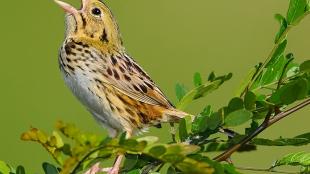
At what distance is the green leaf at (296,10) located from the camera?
107 centimetres

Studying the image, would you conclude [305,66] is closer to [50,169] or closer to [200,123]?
[200,123]

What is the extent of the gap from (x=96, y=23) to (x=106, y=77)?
160 millimetres

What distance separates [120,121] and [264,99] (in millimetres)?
908

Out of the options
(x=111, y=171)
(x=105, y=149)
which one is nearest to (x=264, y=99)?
(x=105, y=149)

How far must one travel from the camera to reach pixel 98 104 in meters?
1.90

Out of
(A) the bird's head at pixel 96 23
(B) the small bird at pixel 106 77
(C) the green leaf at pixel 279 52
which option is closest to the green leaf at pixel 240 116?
(C) the green leaf at pixel 279 52

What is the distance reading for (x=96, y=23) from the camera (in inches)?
79.9

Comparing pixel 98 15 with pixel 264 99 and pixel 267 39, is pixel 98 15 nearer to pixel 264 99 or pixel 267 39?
pixel 264 99

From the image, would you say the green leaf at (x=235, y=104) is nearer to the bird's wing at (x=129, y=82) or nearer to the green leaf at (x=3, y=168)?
the green leaf at (x=3, y=168)

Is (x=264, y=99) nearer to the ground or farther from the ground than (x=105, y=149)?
farther from the ground

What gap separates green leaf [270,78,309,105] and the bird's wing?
36.0 inches

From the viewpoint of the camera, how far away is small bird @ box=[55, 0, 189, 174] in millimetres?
1892

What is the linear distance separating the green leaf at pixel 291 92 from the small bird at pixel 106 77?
838mm

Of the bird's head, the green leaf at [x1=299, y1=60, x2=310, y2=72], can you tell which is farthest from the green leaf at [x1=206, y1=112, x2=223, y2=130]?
the bird's head
